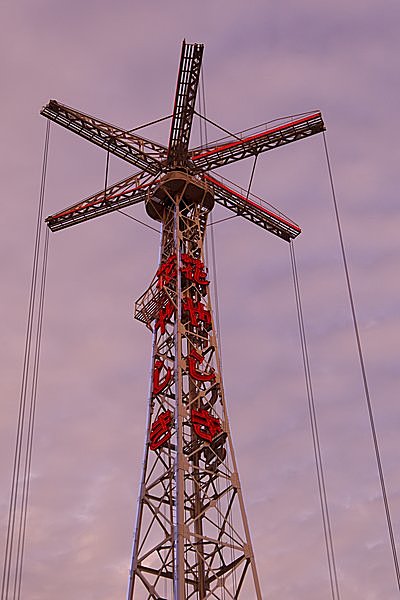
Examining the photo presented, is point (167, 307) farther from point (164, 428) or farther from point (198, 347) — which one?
point (164, 428)

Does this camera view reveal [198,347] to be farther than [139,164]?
No

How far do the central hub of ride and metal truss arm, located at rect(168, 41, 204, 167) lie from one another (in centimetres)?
123

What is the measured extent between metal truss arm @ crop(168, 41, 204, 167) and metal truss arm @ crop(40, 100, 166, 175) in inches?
45.8

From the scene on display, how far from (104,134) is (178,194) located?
15.7ft

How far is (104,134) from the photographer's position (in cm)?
4606

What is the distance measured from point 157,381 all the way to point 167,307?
153 inches

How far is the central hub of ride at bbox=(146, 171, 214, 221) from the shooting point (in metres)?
46.2

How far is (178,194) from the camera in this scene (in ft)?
153

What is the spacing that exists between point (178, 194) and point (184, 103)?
4.69 meters

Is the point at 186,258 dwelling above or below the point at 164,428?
above

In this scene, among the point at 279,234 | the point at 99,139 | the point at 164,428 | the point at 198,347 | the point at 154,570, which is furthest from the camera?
the point at 279,234

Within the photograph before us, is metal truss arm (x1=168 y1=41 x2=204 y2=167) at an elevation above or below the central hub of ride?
above

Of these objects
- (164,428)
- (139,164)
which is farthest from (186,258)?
(164,428)

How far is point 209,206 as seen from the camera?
156 ft
